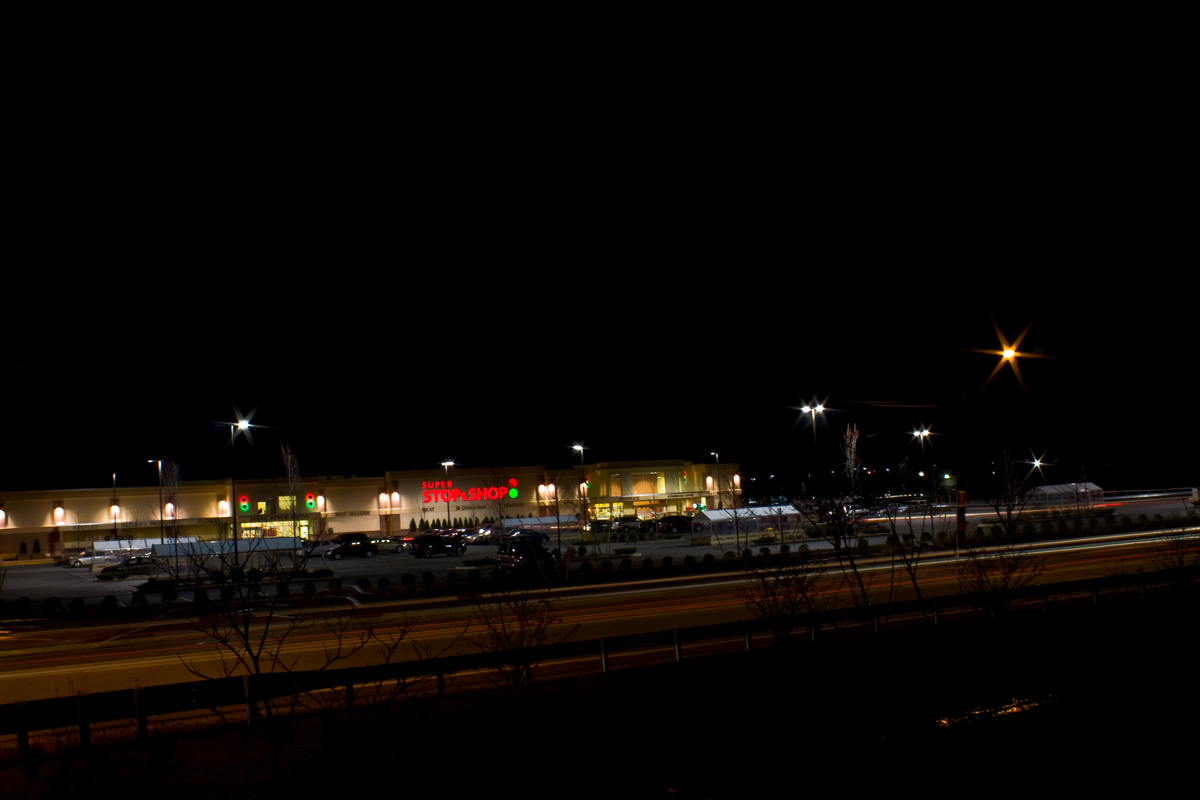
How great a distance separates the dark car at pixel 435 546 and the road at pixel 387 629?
21619mm

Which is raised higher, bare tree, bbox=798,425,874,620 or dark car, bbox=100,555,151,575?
bare tree, bbox=798,425,874,620

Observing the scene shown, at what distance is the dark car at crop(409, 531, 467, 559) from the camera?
47.4 metres

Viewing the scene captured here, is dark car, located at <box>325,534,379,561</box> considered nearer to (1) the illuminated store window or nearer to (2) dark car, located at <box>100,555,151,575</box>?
(2) dark car, located at <box>100,555,151,575</box>

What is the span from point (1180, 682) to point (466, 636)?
496 inches

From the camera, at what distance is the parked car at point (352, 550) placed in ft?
161

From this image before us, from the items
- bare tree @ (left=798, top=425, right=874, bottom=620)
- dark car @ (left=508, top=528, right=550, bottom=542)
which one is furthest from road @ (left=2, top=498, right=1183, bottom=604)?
bare tree @ (left=798, top=425, right=874, bottom=620)

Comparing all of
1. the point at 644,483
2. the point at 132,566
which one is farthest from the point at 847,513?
the point at 644,483

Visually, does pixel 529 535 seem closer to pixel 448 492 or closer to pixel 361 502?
pixel 448 492

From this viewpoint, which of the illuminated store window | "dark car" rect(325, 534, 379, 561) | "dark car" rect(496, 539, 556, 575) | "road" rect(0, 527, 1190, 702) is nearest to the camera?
"road" rect(0, 527, 1190, 702)

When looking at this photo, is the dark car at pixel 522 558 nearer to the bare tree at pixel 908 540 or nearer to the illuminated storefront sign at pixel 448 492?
the bare tree at pixel 908 540

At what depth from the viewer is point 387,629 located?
19.5 m

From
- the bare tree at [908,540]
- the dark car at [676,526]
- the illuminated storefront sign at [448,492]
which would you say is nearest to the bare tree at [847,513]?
the bare tree at [908,540]

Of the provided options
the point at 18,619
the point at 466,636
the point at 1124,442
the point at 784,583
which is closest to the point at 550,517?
the point at 18,619

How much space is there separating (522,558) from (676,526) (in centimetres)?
2724
